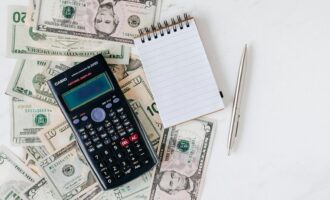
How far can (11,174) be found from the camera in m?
0.63

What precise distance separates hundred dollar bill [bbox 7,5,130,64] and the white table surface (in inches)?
0.5

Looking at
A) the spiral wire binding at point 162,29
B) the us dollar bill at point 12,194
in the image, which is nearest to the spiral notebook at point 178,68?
the spiral wire binding at point 162,29

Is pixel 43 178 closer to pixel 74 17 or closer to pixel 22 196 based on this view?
pixel 22 196

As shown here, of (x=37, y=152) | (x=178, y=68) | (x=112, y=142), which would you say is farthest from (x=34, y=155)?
(x=178, y=68)

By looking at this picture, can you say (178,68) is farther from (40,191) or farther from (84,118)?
(40,191)

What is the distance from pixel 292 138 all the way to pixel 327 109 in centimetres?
6

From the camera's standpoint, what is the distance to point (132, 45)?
613mm

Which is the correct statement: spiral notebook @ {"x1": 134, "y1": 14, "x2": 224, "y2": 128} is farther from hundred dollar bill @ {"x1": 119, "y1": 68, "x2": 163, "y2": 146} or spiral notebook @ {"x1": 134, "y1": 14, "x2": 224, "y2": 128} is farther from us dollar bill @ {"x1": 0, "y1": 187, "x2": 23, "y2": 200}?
us dollar bill @ {"x1": 0, "y1": 187, "x2": 23, "y2": 200}

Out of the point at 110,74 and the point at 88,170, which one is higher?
the point at 110,74

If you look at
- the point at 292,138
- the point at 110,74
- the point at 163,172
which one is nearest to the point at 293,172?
the point at 292,138

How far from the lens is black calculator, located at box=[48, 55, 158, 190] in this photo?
1.96ft

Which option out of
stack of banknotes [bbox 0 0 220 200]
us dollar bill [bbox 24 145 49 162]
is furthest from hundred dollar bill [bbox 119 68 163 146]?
us dollar bill [bbox 24 145 49 162]

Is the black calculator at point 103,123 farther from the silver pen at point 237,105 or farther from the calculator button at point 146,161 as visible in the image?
the silver pen at point 237,105

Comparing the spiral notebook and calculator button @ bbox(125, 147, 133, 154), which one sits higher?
the spiral notebook
